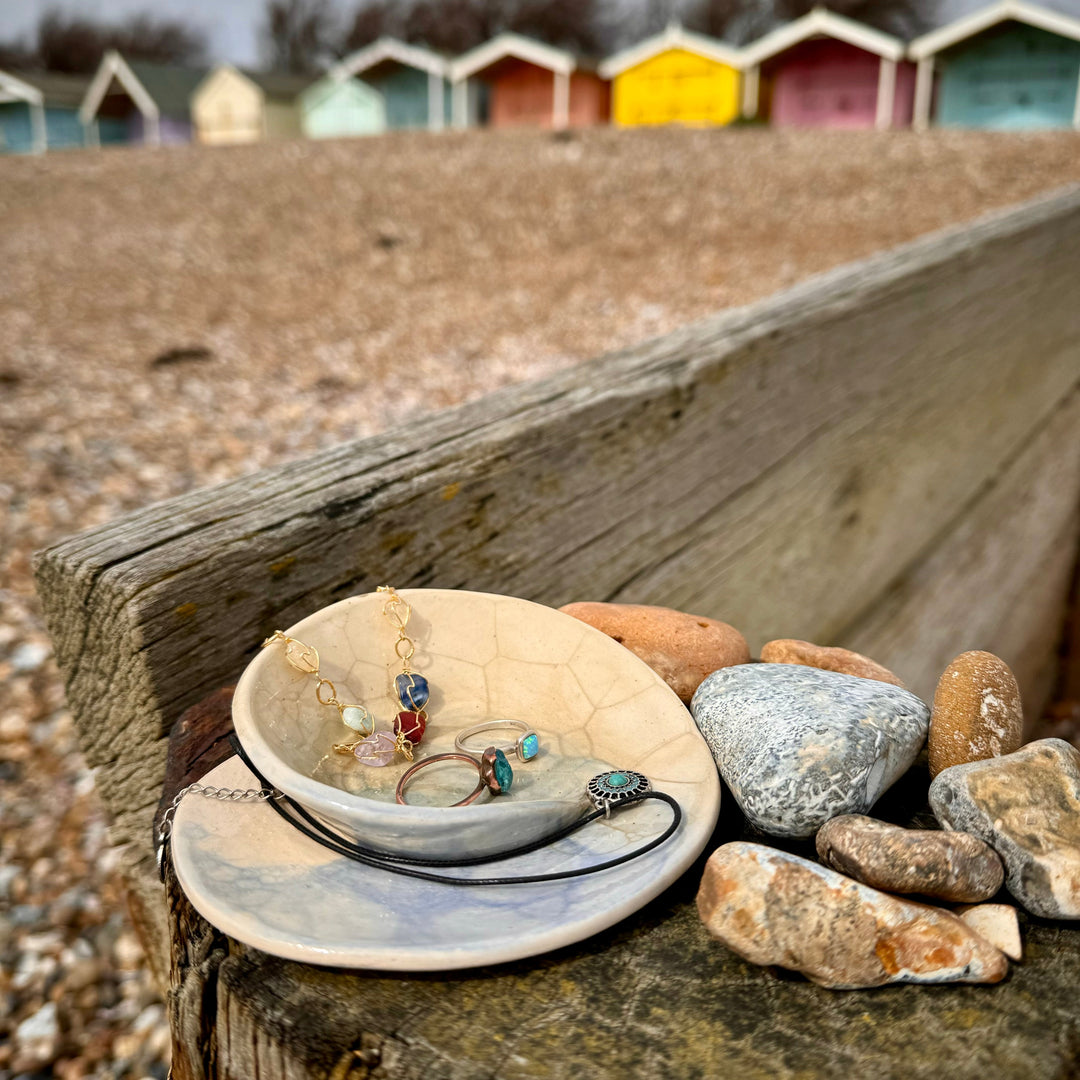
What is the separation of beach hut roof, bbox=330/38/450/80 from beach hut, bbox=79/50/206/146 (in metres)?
7.24

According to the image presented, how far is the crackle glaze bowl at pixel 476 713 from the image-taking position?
2.86 ft

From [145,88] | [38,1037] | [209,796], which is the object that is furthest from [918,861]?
[145,88]

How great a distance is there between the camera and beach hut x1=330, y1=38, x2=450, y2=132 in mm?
19906

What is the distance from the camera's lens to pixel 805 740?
0.92 metres

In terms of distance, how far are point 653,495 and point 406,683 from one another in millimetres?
956

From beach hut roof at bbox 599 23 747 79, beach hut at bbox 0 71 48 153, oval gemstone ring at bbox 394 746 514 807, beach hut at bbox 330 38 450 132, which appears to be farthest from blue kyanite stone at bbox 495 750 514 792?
beach hut at bbox 0 71 48 153

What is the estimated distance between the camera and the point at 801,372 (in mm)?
2262

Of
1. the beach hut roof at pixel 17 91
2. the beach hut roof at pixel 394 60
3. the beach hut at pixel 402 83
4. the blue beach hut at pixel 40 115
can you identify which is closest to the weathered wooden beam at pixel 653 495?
the beach hut roof at pixel 394 60

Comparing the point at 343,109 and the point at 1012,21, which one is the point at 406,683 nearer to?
the point at 1012,21

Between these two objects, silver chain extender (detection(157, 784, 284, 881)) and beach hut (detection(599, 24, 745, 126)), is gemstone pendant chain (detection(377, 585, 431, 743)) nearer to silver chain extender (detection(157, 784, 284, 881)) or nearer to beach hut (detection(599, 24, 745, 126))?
silver chain extender (detection(157, 784, 284, 881))

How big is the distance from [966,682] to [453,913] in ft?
2.10

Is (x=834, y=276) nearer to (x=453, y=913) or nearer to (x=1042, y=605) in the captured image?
(x=453, y=913)

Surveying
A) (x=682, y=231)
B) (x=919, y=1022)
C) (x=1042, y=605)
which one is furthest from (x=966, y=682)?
(x=682, y=231)

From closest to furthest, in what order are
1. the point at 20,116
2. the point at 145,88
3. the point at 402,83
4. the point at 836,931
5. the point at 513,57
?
1. the point at 836,931
2. the point at 513,57
3. the point at 402,83
4. the point at 145,88
5. the point at 20,116
